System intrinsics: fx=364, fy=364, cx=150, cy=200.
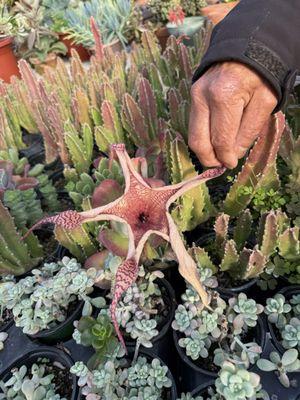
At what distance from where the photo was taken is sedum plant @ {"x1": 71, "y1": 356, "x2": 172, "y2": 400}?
67 centimetres

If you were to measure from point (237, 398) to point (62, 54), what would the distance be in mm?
3360

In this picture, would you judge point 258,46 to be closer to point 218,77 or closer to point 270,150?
point 218,77

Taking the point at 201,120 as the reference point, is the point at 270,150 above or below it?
below

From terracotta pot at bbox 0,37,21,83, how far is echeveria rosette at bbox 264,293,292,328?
2390mm

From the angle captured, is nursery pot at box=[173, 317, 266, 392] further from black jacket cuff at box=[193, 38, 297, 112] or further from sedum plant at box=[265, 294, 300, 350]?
black jacket cuff at box=[193, 38, 297, 112]

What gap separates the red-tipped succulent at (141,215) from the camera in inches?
24.8

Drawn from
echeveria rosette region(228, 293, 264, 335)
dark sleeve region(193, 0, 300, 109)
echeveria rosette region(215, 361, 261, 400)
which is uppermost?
dark sleeve region(193, 0, 300, 109)

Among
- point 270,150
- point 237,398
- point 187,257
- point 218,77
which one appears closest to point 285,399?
point 237,398

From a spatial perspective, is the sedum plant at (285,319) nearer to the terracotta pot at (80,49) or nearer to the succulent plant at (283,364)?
the succulent plant at (283,364)

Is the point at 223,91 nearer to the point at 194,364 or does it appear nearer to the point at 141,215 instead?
the point at 141,215

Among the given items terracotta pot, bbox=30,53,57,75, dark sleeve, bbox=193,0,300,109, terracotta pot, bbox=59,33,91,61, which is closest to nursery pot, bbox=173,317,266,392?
dark sleeve, bbox=193,0,300,109

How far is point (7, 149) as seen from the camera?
4.58ft

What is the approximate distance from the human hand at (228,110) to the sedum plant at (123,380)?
1.39 feet

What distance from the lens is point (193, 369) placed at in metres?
0.74
